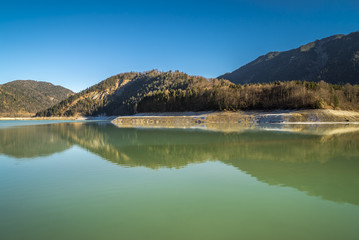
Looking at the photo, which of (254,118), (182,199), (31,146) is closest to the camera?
(182,199)

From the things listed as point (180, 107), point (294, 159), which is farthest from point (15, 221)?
point (180, 107)

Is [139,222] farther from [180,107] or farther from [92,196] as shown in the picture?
[180,107]

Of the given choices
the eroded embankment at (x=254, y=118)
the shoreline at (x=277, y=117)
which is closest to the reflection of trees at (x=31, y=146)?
the eroded embankment at (x=254, y=118)

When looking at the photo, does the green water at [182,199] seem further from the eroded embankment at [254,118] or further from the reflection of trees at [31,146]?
Answer: the eroded embankment at [254,118]

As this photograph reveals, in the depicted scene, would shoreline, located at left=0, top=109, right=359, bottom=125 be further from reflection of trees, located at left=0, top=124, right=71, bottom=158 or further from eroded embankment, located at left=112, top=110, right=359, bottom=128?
reflection of trees, located at left=0, top=124, right=71, bottom=158

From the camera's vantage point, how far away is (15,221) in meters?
5.66

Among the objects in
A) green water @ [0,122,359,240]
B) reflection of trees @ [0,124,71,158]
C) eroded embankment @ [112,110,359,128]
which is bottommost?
green water @ [0,122,359,240]

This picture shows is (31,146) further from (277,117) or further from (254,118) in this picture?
(277,117)

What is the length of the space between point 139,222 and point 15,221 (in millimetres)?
3294

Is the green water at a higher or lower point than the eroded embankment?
lower

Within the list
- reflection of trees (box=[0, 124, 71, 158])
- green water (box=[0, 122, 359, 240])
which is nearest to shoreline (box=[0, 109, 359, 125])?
reflection of trees (box=[0, 124, 71, 158])

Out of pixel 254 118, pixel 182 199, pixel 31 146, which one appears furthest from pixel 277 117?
pixel 182 199

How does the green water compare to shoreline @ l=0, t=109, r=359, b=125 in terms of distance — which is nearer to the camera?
the green water

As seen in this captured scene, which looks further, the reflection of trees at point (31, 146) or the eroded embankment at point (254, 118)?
the eroded embankment at point (254, 118)
